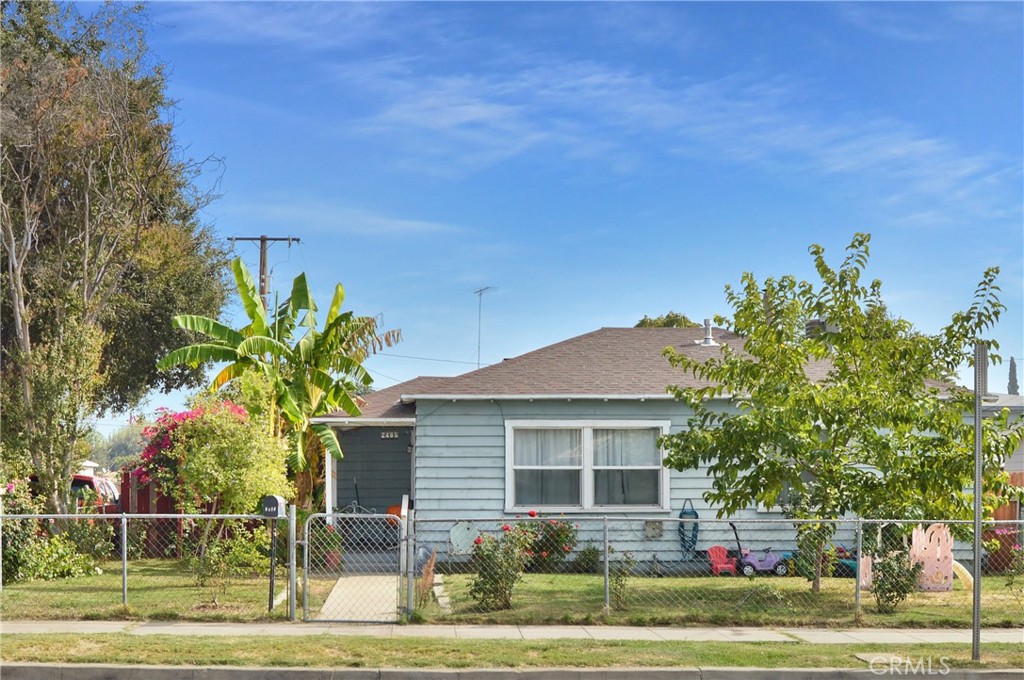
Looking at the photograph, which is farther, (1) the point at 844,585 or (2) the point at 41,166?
(2) the point at 41,166

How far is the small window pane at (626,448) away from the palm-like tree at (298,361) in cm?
453

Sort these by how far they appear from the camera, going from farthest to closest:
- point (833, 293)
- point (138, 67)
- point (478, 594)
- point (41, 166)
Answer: point (138, 67)
point (41, 166)
point (833, 293)
point (478, 594)

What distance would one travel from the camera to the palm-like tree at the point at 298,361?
768 inches

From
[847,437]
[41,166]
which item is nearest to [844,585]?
[847,437]

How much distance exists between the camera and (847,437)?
14.3 m

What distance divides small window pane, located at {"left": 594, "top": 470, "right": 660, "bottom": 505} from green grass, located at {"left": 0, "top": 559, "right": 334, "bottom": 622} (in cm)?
500

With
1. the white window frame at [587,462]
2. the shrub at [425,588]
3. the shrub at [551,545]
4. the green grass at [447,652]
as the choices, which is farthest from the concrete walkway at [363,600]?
the white window frame at [587,462]

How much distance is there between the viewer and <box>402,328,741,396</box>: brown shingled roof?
1856 centimetres

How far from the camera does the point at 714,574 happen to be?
17922mm

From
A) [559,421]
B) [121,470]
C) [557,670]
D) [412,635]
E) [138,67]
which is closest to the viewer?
[557,670]

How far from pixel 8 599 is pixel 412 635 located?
226 inches

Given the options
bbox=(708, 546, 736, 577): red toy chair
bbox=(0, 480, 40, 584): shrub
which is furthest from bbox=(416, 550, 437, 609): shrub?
bbox=(0, 480, 40, 584): shrub

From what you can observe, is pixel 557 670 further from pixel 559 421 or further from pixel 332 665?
pixel 559 421

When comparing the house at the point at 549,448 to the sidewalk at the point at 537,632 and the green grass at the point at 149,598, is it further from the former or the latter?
the sidewalk at the point at 537,632
